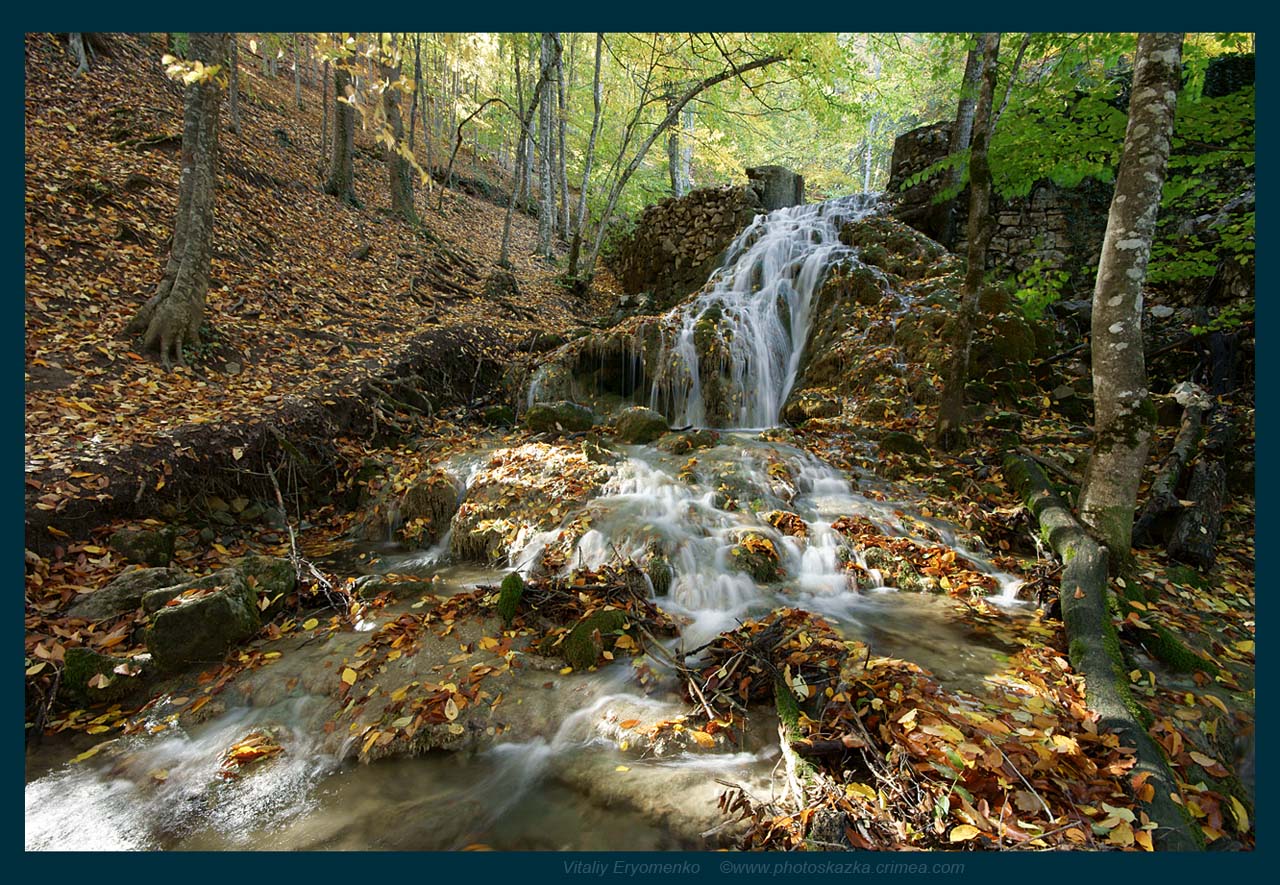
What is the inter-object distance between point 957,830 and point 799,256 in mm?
11294

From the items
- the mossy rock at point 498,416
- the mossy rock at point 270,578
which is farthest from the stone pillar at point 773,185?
the mossy rock at point 270,578

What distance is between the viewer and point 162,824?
269cm

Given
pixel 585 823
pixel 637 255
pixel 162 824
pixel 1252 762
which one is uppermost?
pixel 637 255

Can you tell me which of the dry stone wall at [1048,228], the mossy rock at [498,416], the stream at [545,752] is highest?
the dry stone wall at [1048,228]

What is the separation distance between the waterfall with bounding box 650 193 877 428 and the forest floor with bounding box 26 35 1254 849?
206 cm

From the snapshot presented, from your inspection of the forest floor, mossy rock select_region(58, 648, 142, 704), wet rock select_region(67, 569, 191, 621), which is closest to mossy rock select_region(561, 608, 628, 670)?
the forest floor

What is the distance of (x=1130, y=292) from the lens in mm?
3684

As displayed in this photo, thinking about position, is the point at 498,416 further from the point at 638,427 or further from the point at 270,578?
the point at 270,578

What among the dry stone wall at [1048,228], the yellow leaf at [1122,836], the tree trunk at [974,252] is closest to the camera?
the yellow leaf at [1122,836]

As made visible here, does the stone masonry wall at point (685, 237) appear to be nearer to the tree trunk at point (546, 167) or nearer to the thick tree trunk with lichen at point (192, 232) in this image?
the tree trunk at point (546, 167)

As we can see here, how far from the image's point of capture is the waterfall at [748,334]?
960 centimetres

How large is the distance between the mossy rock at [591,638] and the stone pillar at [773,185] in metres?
13.6
